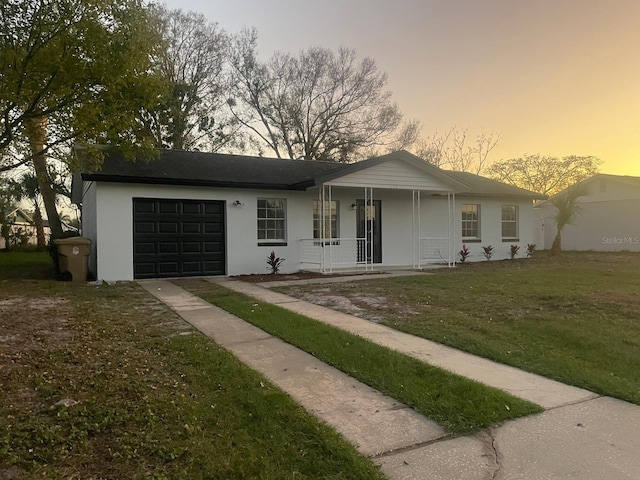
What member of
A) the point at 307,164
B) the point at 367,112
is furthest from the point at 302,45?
the point at 307,164

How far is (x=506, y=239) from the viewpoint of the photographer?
18438 mm

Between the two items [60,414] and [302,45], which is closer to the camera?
[60,414]

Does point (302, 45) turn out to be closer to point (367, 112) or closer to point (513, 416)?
point (367, 112)

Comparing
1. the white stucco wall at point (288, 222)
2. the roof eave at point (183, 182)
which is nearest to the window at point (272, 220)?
the white stucco wall at point (288, 222)

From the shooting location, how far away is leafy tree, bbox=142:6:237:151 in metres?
26.7

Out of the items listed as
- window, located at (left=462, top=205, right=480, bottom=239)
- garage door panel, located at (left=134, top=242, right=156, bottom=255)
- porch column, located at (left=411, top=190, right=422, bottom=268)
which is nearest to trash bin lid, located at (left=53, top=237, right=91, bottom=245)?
garage door panel, located at (left=134, top=242, right=156, bottom=255)

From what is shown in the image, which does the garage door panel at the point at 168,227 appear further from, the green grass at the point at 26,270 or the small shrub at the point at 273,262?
the green grass at the point at 26,270

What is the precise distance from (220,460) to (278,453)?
0.36m

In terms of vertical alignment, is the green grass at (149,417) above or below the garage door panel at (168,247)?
below

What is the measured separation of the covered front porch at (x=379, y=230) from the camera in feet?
46.5

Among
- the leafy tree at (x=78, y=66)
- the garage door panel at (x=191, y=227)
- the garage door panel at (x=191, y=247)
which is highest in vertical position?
the leafy tree at (x=78, y=66)

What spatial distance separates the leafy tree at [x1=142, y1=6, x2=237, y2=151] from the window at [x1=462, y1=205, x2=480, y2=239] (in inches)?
675

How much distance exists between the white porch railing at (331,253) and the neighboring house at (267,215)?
3 cm

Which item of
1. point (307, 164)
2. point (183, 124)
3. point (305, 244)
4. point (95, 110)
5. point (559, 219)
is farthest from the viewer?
point (183, 124)
